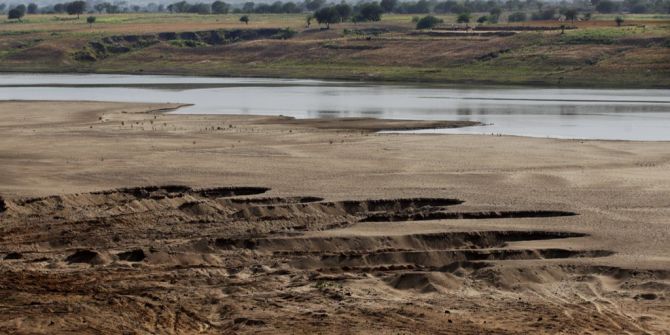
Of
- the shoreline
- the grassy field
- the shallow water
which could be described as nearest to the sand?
the shallow water

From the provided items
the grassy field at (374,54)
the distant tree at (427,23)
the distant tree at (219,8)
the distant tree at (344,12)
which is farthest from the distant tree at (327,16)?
the distant tree at (219,8)

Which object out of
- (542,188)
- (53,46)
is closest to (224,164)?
(542,188)

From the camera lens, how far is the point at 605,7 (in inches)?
6708

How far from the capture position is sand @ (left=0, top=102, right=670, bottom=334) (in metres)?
15.9

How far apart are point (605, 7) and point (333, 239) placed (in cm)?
15713

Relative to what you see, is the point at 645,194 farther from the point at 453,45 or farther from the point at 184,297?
the point at 453,45

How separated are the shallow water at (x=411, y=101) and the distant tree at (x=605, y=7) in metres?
96.7

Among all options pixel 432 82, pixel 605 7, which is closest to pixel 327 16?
pixel 432 82

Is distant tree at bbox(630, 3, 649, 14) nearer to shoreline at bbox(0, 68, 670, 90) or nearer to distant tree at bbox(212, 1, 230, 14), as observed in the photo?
distant tree at bbox(212, 1, 230, 14)

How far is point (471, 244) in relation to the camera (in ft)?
66.7

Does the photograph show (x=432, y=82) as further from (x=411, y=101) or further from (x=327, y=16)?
(x=327, y=16)

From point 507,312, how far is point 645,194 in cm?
1027

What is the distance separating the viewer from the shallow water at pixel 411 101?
144 feet

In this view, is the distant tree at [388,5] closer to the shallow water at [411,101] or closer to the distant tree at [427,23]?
the distant tree at [427,23]
